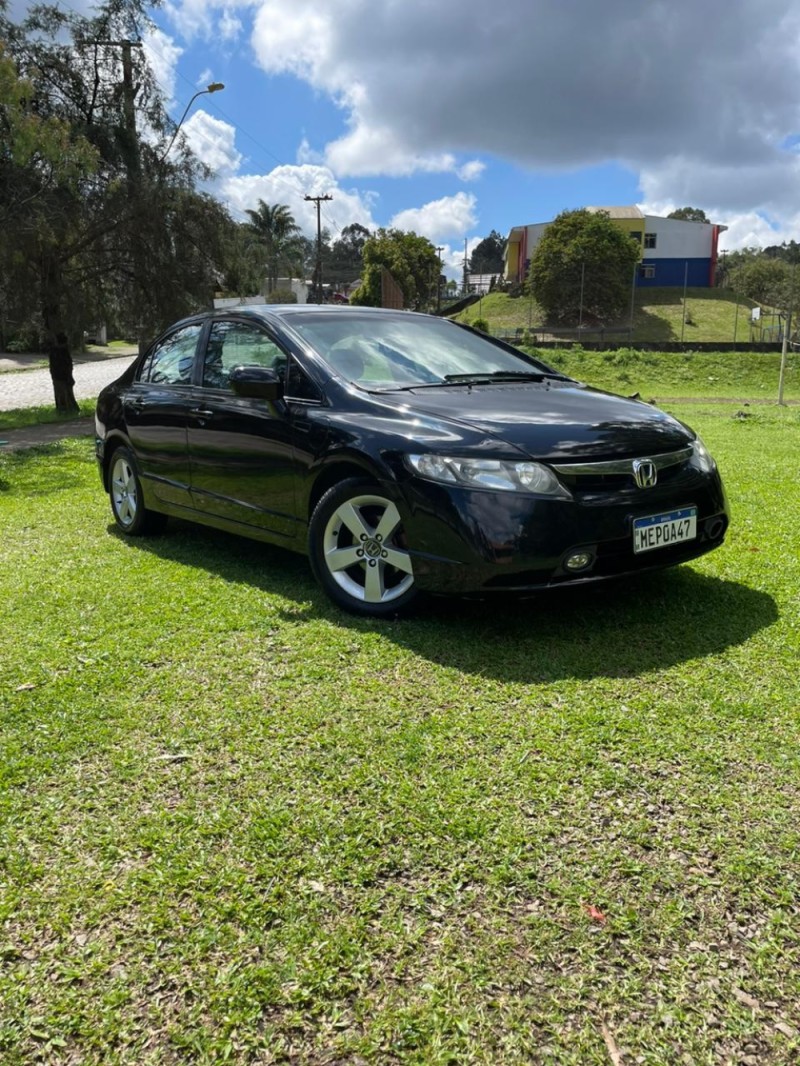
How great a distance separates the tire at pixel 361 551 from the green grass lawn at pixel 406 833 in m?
0.14

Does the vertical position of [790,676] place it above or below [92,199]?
below

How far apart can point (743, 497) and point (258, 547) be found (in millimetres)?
3898

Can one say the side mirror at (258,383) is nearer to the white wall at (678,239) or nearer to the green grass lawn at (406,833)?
the green grass lawn at (406,833)

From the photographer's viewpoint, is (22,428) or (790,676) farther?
(22,428)

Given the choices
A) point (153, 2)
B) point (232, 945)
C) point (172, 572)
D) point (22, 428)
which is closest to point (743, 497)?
point (172, 572)

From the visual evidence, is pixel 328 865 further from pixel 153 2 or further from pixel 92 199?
pixel 153 2

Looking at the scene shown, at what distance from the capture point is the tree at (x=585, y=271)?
59844mm

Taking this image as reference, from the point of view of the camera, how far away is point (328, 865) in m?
2.31

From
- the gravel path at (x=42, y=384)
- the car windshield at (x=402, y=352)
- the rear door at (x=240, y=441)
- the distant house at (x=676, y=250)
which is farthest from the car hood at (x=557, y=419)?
the distant house at (x=676, y=250)

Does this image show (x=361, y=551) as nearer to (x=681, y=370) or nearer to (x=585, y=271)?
(x=681, y=370)

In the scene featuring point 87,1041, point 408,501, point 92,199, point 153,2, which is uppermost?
point 153,2

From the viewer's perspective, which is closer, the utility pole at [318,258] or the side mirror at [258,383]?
the side mirror at [258,383]

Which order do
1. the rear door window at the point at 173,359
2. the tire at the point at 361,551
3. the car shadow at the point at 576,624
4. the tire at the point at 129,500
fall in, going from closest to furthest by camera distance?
1. the car shadow at the point at 576,624
2. the tire at the point at 361,551
3. the rear door window at the point at 173,359
4. the tire at the point at 129,500

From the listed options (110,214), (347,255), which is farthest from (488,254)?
(110,214)
